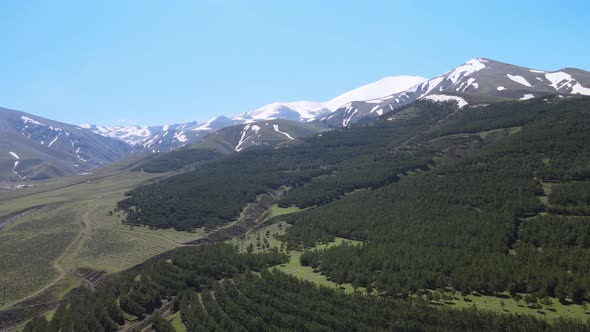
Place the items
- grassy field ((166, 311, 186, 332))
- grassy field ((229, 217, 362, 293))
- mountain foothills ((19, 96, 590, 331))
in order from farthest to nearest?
grassy field ((229, 217, 362, 293))
grassy field ((166, 311, 186, 332))
mountain foothills ((19, 96, 590, 331))

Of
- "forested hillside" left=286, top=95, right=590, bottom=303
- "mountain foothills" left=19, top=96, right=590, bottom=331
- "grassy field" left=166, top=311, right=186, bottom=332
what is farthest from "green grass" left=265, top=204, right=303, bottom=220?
"grassy field" left=166, top=311, right=186, bottom=332

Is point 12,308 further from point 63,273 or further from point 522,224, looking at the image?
point 522,224

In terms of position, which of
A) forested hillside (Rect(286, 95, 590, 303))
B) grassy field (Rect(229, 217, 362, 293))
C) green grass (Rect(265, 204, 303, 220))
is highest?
forested hillside (Rect(286, 95, 590, 303))

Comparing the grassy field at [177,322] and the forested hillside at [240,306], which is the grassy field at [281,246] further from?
the grassy field at [177,322]

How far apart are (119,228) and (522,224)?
133424 millimetres

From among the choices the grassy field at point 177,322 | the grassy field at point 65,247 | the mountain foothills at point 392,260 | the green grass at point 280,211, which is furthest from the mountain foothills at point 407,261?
the grassy field at point 65,247

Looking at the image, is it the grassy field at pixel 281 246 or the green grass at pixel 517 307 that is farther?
the grassy field at pixel 281 246

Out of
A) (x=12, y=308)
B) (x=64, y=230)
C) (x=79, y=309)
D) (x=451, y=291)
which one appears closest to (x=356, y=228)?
(x=451, y=291)

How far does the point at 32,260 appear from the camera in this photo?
11381 centimetres

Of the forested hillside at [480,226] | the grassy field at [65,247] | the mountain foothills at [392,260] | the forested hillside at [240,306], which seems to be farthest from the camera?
the grassy field at [65,247]

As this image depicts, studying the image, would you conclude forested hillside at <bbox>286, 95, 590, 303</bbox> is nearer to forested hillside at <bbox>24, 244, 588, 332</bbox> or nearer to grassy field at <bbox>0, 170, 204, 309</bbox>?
forested hillside at <bbox>24, 244, 588, 332</bbox>

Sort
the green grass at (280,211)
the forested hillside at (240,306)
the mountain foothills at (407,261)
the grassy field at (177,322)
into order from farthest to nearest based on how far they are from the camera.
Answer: the green grass at (280,211) → the grassy field at (177,322) → the mountain foothills at (407,261) → the forested hillside at (240,306)

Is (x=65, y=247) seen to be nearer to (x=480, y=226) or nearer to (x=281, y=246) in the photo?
(x=281, y=246)

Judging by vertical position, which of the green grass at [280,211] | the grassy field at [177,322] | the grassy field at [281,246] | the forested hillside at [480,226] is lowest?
the grassy field at [177,322]
